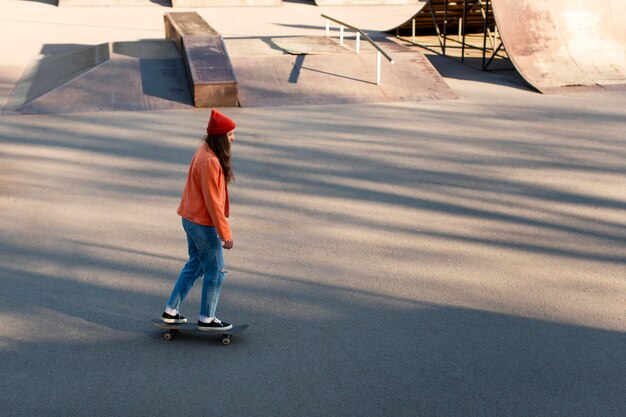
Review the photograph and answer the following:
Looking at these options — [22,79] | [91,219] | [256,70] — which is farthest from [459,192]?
[22,79]

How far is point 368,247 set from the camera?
29.3 ft

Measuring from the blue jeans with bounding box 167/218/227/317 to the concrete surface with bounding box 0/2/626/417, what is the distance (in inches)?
15.0

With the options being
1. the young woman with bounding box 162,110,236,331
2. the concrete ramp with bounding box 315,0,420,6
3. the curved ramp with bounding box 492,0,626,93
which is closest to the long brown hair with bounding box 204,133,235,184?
the young woman with bounding box 162,110,236,331

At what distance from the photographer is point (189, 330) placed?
6.74m

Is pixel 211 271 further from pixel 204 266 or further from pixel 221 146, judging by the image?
pixel 221 146

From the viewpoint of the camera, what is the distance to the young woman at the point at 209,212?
6.33 m

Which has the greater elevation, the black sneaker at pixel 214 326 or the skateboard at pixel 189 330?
the black sneaker at pixel 214 326

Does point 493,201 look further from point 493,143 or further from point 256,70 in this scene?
point 256,70

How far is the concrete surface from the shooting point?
608 cm

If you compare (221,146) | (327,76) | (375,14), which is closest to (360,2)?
(375,14)

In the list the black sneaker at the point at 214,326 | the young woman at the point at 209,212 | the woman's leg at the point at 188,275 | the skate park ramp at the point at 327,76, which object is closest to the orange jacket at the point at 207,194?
the young woman at the point at 209,212

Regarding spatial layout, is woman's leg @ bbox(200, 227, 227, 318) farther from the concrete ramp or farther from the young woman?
the concrete ramp

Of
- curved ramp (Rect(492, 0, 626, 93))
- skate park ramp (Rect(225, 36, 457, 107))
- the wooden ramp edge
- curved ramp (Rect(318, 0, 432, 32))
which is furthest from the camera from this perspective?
curved ramp (Rect(318, 0, 432, 32))

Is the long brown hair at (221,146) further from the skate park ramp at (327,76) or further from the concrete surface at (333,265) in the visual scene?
the skate park ramp at (327,76)
